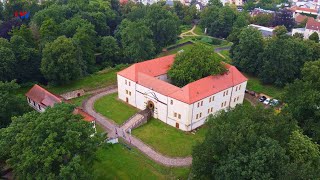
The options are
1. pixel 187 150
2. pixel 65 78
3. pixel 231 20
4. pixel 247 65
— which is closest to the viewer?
pixel 187 150

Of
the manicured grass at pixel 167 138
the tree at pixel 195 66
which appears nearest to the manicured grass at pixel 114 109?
the manicured grass at pixel 167 138

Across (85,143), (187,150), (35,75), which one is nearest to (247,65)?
(187,150)

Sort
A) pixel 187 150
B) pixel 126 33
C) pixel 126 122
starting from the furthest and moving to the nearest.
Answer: pixel 126 33, pixel 126 122, pixel 187 150

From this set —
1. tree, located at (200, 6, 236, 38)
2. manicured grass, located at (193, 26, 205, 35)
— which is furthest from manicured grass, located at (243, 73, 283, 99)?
manicured grass, located at (193, 26, 205, 35)

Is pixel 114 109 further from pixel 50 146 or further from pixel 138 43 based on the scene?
pixel 50 146

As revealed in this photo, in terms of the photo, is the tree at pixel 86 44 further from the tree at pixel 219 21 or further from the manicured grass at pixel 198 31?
the manicured grass at pixel 198 31

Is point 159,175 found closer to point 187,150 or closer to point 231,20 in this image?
point 187,150

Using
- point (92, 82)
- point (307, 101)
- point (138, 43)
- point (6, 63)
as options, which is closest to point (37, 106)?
point (6, 63)

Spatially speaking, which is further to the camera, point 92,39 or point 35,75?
point 92,39
